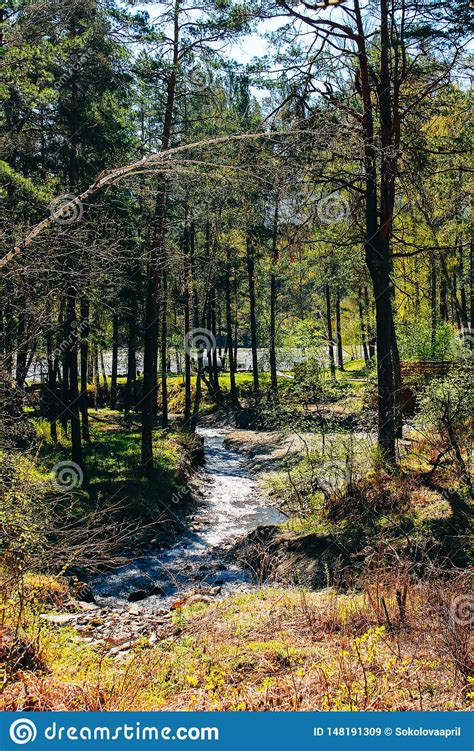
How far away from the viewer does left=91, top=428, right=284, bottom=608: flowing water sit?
31.3 feet

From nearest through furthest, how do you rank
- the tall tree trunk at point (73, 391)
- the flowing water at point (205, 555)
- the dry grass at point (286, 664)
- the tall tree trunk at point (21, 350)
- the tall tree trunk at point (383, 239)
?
1. the dry grass at point (286, 664)
2. the tall tree trunk at point (21, 350)
3. the flowing water at point (205, 555)
4. the tall tree trunk at point (383, 239)
5. the tall tree trunk at point (73, 391)

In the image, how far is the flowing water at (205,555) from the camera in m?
9.54

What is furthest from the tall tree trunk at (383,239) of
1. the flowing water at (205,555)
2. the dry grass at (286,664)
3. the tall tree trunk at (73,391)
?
the tall tree trunk at (73,391)

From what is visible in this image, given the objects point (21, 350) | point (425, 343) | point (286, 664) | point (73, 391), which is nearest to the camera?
point (286, 664)

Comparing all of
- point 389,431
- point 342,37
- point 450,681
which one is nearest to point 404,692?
point 450,681

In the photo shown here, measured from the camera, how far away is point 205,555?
1127 centimetres

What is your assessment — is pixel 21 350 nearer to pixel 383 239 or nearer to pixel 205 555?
pixel 205 555

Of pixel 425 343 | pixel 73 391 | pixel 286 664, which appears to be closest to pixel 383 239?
pixel 73 391

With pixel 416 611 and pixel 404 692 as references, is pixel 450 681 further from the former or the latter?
pixel 416 611

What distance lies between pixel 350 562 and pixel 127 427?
14.7 meters

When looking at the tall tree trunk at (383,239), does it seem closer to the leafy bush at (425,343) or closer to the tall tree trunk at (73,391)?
the tall tree trunk at (73,391)

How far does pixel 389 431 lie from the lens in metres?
11.8

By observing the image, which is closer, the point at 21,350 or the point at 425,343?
the point at 21,350

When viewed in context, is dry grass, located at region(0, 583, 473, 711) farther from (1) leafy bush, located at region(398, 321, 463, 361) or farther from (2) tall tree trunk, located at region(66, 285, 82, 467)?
(1) leafy bush, located at region(398, 321, 463, 361)
